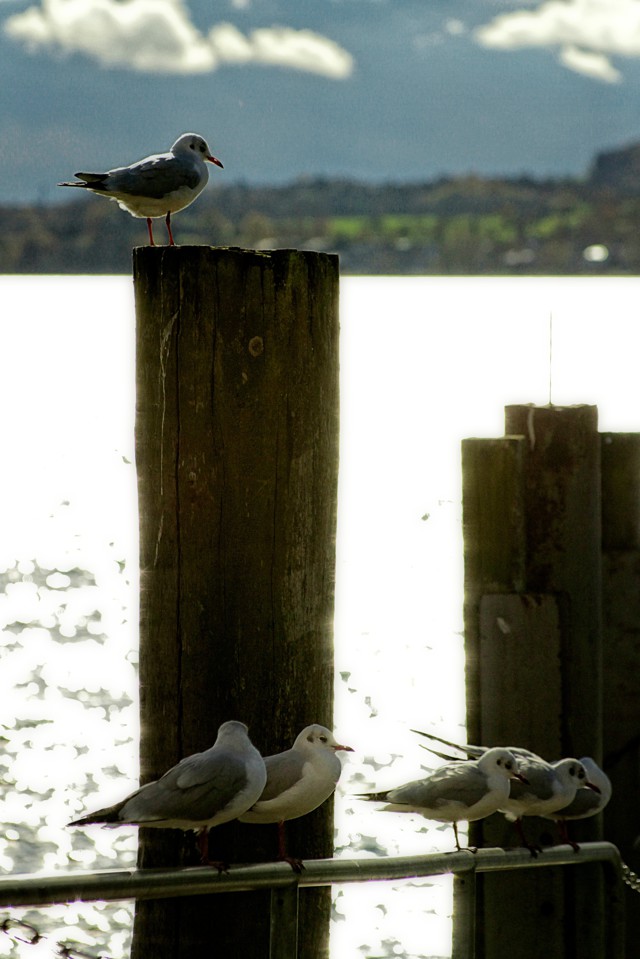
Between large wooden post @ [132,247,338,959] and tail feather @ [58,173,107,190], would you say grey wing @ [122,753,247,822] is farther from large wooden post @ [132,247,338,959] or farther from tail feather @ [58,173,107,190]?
tail feather @ [58,173,107,190]

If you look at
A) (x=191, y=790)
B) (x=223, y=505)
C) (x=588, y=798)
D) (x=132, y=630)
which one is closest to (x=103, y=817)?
(x=191, y=790)

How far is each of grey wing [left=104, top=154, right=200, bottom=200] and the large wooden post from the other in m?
2.84

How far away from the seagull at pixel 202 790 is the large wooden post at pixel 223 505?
0.53 feet

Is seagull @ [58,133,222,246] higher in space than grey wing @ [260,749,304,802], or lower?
higher

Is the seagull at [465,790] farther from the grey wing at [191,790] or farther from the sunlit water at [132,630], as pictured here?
the sunlit water at [132,630]

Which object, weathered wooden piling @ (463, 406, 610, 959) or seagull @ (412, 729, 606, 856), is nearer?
seagull @ (412, 729, 606, 856)

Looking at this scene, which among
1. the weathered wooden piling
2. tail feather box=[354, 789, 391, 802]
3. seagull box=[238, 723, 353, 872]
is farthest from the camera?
the weathered wooden piling

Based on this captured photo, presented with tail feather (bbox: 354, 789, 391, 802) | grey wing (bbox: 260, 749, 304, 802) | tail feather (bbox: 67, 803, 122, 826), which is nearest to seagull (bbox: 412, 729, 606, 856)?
tail feather (bbox: 354, 789, 391, 802)

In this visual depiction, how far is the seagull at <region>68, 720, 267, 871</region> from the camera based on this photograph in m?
4.23

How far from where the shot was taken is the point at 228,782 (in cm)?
429

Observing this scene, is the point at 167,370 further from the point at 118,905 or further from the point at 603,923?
the point at 118,905

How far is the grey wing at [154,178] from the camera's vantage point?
7219 millimetres

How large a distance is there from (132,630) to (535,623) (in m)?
27.8

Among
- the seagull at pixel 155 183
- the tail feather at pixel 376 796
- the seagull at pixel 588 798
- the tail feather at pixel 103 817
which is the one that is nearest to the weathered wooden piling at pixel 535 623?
the seagull at pixel 588 798
